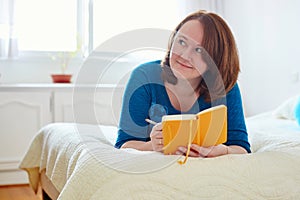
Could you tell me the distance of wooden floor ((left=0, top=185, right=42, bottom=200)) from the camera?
9.25 ft

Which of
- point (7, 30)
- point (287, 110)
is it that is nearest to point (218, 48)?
point (287, 110)

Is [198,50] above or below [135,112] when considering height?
above

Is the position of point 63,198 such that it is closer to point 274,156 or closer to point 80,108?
point 80,108

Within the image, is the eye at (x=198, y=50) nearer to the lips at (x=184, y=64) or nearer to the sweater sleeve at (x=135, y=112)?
the lips at (x=184, y=64)

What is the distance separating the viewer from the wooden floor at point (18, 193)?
2.82 metres

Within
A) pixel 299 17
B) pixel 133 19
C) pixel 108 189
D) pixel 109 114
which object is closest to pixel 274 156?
pixel 108 189

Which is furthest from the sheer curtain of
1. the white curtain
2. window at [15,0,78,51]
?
the white curtain

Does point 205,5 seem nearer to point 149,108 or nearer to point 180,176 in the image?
point 149,108

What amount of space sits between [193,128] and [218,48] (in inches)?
15.3

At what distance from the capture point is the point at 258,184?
3.34 ft

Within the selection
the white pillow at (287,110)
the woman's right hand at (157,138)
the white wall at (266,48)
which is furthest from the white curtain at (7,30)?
the woman's right hand at (157,138)

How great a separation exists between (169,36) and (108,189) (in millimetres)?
563

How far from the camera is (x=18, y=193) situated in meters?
2.96

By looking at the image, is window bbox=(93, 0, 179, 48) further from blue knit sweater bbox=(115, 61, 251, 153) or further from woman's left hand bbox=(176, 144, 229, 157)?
woman's left hand bbox=(176, 144, 229, 157)
